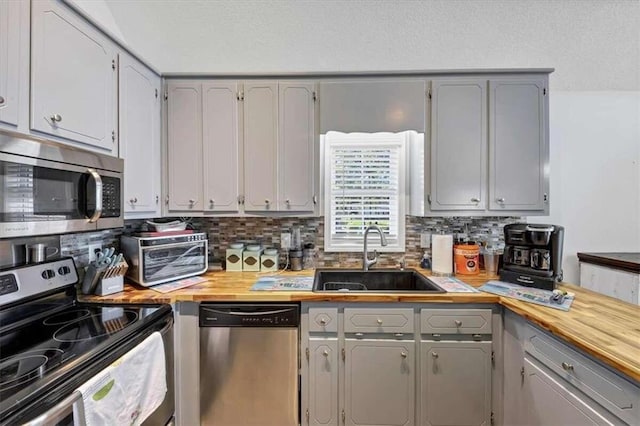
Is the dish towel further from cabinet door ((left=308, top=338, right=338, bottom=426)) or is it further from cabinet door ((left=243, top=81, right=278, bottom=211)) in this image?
cabinet door ((left=243, top=81, right=278, bottom=211))

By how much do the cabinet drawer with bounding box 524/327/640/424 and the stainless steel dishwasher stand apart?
126 centimetres

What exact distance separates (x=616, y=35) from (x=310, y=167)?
246 cm

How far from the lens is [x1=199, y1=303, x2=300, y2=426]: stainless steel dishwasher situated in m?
1.60

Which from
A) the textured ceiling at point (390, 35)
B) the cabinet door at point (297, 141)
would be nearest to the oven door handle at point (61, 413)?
the cabinet door at point (297, 141)

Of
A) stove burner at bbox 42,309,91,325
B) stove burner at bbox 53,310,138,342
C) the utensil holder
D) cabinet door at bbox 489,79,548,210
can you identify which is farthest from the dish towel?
cabinet door at bbox 489,79,548,210

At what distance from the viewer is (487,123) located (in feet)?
6.34

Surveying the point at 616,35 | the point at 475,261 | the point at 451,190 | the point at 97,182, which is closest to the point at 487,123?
the point at 451,190

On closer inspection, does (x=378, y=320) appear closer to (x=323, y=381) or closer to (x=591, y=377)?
(x=323, y=381)

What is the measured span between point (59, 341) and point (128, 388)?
35cm

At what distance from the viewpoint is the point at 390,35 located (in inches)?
78.8

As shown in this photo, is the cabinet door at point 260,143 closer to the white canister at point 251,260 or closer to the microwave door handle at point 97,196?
the white canister at point 251,260

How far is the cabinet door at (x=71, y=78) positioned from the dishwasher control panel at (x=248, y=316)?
1126 millimetres

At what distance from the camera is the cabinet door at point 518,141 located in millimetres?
1914

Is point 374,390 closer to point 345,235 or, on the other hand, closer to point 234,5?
point 345,235
